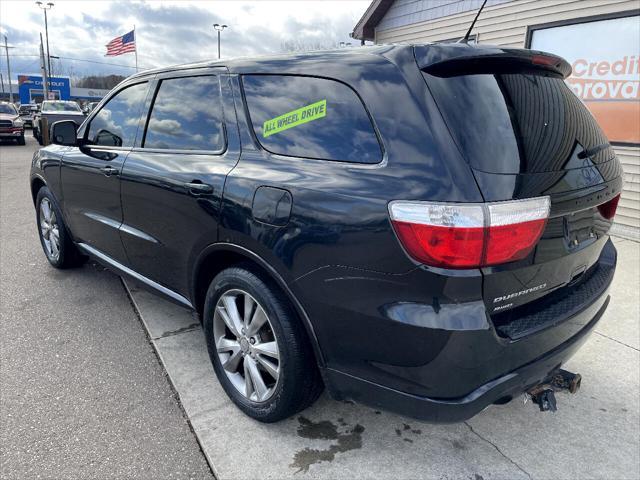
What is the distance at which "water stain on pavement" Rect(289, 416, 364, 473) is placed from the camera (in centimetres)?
222

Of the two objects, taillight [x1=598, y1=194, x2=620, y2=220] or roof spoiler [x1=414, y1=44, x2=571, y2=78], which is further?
taillight [x1=598, y1=194, x2=620, y2=220]

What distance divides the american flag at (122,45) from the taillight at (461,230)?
1256 inches

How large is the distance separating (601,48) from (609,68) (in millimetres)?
297

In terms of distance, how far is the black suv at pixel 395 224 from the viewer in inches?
66.7

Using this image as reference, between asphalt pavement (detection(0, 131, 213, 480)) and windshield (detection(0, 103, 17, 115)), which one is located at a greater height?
windshield (detection(0, 103, 17, 115))

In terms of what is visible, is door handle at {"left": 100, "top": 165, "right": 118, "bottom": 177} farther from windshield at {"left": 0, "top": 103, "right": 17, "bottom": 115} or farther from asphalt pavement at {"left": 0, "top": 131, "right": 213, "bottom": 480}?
windshield at {"left": 0, "top": 103, "right": 17, "bottom": 115}

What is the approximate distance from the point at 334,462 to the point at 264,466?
0.32 meters

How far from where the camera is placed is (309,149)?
82.3 inches

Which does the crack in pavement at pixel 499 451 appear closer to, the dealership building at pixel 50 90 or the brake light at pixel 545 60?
the brake light at pixel 545 60

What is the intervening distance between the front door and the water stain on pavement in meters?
1.83

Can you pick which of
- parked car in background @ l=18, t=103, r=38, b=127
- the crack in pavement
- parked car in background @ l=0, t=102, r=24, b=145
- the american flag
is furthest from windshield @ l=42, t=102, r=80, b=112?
the crack in pavement

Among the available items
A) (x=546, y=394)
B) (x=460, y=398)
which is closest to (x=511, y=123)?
(x=460, y=398)

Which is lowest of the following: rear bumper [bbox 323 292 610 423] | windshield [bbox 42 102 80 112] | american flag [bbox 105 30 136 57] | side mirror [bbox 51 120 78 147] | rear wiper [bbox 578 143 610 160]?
rear bumper [bbox 323 292 610 423]

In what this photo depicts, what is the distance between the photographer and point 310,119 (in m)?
2.10
